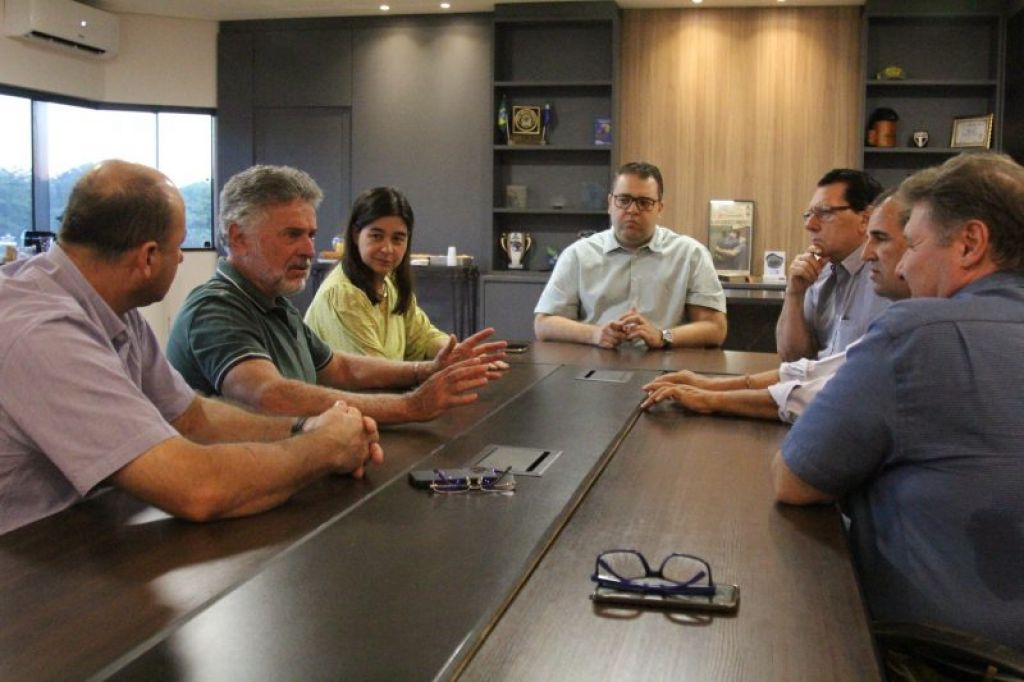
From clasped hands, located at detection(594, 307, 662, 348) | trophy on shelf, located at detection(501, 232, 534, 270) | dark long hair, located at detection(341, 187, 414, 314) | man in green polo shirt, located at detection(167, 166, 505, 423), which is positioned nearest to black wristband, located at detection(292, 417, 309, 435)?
man in green polo shirt, located at detection(167, 166, 505, 423)

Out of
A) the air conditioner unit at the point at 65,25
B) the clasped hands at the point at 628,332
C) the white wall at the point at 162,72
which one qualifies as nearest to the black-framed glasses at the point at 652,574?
the clasped hands at the point at 628,332

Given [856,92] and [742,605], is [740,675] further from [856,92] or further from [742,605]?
[856,92]

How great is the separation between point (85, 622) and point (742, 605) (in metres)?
0.78

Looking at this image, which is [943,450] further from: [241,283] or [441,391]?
[241,283]

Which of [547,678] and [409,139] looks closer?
[547,678]

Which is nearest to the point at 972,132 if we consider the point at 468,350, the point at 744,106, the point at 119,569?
the point at 744,106

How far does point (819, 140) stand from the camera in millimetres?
7449

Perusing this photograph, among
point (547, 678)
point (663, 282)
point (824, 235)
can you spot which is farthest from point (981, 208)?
point (663, 282)

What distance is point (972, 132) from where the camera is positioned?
7.16 meters

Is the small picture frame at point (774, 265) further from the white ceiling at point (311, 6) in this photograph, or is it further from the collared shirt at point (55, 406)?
the collared shirt at point (55, 406)

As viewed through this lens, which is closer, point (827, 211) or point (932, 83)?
point (827, 211)

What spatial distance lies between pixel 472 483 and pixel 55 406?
0.67m

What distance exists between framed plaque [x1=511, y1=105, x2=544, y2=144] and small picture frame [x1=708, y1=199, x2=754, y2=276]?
1.39 meters

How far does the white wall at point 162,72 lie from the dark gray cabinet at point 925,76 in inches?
199
